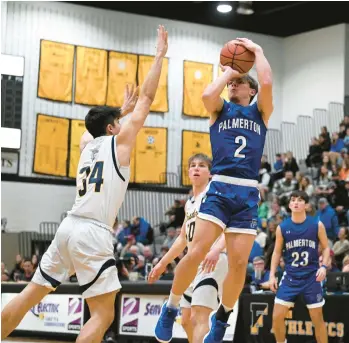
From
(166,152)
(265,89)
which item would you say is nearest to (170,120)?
(166,152)

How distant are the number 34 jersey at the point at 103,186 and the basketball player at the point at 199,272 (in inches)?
46.4

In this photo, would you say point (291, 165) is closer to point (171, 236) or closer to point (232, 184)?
point (171, 236)

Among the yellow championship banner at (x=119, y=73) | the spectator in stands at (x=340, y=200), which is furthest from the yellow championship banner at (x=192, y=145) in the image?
the spectator in stands at (x=340, y=200)

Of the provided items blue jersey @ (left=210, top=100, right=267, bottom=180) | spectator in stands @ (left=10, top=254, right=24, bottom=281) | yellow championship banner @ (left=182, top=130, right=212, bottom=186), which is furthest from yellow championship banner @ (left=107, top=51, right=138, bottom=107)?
blue jersey @ (left=210, top=100, right=267, bottom=180)

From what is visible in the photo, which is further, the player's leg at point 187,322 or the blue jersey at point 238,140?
the player's leg at point 187,322

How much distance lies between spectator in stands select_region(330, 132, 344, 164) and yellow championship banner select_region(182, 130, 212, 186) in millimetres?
5310

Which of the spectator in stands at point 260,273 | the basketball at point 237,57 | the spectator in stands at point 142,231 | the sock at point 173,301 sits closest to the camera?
the basketball at point 237,57

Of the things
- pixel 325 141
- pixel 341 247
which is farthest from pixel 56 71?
pixel 341 247

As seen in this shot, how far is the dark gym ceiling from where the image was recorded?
27.4 m

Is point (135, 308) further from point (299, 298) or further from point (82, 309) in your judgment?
point (299, 298)

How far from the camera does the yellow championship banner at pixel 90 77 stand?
2648 centimetres

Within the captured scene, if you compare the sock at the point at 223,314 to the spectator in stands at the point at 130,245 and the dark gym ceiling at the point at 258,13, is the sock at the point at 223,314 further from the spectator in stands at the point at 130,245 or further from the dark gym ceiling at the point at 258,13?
the dark gym ceiling at the point at 258,13

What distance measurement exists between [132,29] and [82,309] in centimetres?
1607

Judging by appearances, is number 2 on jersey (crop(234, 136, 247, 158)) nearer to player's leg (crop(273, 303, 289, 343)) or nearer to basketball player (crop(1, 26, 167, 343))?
basketball player (crop(1, 26, 167, 343))
